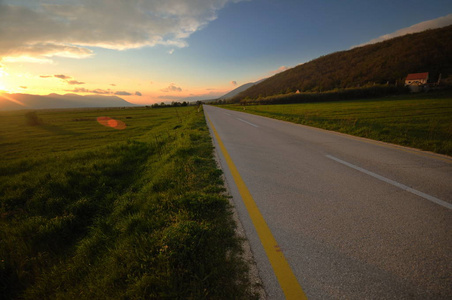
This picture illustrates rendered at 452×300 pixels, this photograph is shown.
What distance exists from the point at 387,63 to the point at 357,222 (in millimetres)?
93491

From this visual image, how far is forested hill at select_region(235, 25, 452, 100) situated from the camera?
59719mm

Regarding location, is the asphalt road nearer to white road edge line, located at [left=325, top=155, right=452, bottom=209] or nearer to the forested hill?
white road edge line, located at [left=325, top=155, right=452, bottom=209]

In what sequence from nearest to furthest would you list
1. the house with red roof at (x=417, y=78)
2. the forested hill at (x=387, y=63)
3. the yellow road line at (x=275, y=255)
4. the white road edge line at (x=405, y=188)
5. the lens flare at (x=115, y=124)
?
the yellow road line at (x=275, y=255) < the white road edge line at (x=405, y=188) < the lens flare at (x=115, y=124) < the house with red roof at (x=417, y=78) < the forested hill at (x=387, y=63)

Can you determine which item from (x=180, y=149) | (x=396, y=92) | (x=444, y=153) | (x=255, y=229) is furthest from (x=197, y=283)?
(x=396, y=92)

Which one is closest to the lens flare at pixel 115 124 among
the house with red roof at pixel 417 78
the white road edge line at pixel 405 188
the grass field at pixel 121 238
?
the grass field at pixel 121 238

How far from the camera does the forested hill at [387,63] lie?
59719mm

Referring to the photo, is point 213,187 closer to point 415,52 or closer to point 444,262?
point 444,262

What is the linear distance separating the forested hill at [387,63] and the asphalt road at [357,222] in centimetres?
6034

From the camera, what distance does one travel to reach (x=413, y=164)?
4.26 m

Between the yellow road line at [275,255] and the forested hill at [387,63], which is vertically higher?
the forested hill at [387,63]

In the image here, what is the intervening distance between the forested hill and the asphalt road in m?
60.3

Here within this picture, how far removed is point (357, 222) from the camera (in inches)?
91.1

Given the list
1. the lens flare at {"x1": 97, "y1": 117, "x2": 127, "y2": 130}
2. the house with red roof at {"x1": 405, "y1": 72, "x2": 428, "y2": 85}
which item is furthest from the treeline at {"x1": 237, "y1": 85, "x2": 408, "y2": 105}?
the lens flare at {"x1": 97, "y1": 117, "x2": 127, "y2": 130}

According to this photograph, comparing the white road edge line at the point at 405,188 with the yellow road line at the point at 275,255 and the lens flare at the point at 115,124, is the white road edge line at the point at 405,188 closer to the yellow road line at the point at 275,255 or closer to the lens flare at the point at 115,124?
the yellow road line at the point at 275,255
